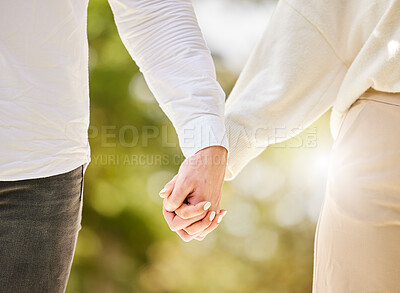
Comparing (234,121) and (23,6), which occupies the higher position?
(23,6)

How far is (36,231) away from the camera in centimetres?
79

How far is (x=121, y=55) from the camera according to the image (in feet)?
8.12

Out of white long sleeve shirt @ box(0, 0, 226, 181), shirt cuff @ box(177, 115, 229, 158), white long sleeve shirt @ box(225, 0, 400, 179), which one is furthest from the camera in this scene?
white long sleeve shirt @ box(225, 0, 400, 179)

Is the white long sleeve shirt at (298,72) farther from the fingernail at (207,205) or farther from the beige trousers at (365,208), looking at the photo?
the fingernail at (207,205)

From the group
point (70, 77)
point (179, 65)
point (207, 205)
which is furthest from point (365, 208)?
point (70, 77)

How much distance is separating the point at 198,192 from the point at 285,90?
0.34 metres

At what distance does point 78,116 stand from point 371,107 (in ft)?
1.74

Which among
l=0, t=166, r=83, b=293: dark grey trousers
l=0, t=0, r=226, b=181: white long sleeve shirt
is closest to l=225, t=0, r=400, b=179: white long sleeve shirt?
l=0, t=0, r=226, b=181: white long sleeve shirt

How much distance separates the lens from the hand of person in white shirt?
0.90 metres

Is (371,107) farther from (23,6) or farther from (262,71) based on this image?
(23,6)

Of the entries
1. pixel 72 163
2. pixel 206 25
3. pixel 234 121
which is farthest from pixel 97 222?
pixel 72 163

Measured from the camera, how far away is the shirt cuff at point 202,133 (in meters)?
0.88

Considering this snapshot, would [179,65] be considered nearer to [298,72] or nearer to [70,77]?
[70,77]

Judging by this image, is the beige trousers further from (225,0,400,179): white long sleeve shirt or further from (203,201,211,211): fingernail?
(203,201,211,211): fingernail
